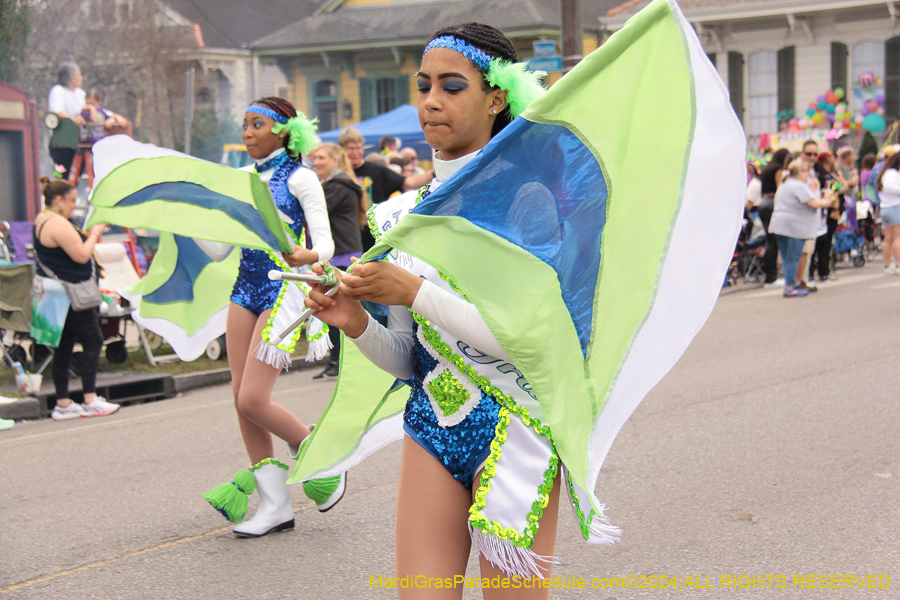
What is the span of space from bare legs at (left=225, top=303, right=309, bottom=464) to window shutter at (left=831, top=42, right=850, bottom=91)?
2352 centimetres

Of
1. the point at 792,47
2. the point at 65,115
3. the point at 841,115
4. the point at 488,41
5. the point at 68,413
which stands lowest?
the point at 68,413

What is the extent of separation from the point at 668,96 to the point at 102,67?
25.0 metres

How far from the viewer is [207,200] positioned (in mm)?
3836

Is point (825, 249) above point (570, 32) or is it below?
below

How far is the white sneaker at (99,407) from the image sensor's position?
7852mm

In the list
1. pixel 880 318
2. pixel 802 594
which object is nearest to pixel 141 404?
pixel 802 594

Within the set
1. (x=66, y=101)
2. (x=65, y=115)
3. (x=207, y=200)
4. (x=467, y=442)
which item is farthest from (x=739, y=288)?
(x=467, y=442)

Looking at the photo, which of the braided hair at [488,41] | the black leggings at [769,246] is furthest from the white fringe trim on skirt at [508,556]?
the black leggings at [769,246]

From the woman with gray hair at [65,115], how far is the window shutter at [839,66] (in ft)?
61.2

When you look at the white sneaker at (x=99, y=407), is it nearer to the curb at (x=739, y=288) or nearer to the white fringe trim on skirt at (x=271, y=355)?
the white fringe trim on skirt at (x=271, y=355)

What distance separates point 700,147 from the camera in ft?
7.06

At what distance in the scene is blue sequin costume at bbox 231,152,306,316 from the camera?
4.18 metres

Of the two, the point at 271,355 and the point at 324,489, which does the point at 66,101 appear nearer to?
the point at 271,355

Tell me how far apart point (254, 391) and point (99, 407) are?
4.35m
